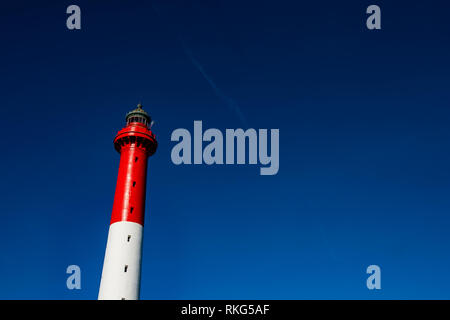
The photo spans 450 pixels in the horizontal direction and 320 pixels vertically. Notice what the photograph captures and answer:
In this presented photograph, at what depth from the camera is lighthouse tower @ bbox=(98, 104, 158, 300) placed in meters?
44.8

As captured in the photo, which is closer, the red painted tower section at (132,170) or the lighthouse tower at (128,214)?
the lighthouse tower at (128,214)

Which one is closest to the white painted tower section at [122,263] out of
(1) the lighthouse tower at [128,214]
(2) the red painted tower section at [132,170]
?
(1) the lighthouse tower at [128,214]

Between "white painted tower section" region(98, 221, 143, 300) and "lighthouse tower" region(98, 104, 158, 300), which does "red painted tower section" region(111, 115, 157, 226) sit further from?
"white painted tower section" region(98, 221, 143, 300)

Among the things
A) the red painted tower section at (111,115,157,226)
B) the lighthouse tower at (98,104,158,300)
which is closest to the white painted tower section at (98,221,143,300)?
the lighthouse tower at (98,104,158,300)

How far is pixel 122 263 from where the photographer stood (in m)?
45.5

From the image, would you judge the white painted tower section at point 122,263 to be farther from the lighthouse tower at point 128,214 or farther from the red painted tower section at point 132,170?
the red painted tower section at point 132,170

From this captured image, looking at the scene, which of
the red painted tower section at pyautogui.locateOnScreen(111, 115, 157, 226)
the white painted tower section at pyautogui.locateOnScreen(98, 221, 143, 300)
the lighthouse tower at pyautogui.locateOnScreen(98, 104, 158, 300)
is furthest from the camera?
the red painted tower section at pyautogui.locateOnScreen(111, 115, 157, 226)

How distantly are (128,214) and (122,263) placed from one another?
5.60 metres

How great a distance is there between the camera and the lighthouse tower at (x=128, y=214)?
147ft
